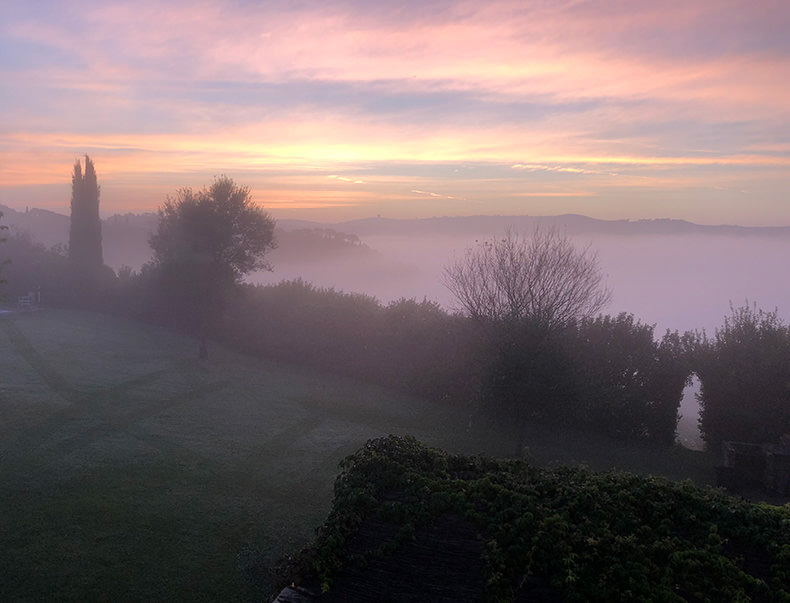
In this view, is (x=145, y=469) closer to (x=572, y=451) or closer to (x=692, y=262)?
(x=572, y=451)

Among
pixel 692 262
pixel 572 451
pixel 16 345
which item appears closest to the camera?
pixel 572 451

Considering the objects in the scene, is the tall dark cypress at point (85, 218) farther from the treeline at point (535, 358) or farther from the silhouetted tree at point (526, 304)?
the silhouetted tree at point (526, 304)

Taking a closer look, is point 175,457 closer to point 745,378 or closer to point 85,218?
point 745,378

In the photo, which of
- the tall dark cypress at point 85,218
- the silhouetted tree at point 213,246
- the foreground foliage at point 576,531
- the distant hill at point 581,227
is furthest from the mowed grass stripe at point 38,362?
the distant hill at point 581,227

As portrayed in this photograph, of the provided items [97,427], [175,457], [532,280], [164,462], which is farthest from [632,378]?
[97,427]

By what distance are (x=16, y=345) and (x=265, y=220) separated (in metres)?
13.6

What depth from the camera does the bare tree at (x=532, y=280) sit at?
17.9 meters

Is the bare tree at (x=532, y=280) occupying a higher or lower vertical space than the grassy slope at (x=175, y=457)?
higher

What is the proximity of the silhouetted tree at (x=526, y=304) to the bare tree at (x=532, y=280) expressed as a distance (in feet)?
0.11

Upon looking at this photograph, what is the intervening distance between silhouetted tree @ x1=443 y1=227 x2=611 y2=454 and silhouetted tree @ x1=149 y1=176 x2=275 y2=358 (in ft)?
36.4

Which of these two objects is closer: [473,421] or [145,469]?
[145,469]

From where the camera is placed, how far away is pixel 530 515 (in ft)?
18.0

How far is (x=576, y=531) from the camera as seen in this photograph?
17.6 ft

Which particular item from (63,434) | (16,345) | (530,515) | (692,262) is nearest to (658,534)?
(530,515)
